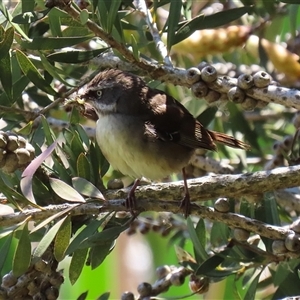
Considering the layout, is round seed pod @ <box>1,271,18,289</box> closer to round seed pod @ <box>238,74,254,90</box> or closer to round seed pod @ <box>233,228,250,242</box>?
round seed pod @ <box>233,228,250,242</box>

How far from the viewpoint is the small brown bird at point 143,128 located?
2.87 meters

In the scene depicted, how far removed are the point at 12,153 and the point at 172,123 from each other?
42.7 inches

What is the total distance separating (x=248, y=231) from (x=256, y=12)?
1.12 m

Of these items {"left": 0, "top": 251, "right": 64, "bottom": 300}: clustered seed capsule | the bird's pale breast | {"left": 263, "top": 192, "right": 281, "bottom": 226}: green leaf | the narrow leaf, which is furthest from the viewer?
the bird's pale breast

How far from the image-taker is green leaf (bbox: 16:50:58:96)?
209cm

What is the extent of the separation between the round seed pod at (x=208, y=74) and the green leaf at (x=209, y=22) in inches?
7.7

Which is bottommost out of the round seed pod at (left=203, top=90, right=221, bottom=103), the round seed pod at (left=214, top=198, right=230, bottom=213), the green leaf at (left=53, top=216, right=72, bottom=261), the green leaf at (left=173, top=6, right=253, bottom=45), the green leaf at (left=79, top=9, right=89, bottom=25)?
the round seed pod at (left=214, top=198, right=230, bottom=213)

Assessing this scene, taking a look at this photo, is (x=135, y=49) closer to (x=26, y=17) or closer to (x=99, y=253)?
(x=26, y=17)

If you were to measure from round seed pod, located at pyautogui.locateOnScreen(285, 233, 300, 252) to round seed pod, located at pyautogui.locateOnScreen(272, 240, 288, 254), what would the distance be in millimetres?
18

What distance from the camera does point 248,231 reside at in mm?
2162

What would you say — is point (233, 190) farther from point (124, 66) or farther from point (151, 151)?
point (151, 151)

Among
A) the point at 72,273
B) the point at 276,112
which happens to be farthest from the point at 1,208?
the point at 276,112

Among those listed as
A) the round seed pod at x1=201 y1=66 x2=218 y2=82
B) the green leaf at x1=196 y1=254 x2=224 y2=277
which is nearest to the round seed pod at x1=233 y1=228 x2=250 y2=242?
the green leaf at x1=196 y1=254 x2=224 y2=277

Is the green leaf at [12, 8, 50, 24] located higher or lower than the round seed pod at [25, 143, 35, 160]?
higher
